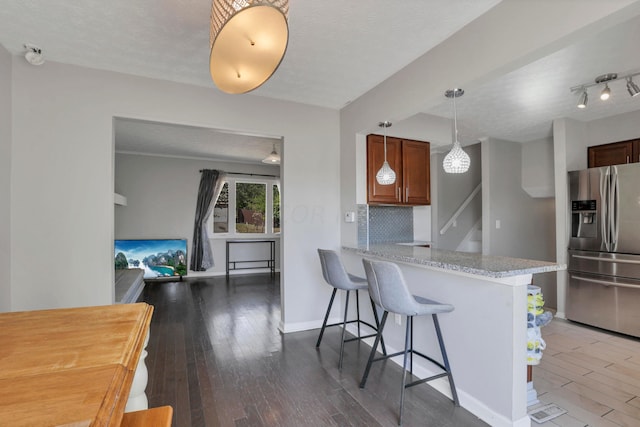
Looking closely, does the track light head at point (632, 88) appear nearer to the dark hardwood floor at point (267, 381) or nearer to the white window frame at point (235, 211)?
the dark hardwood floor at point (267, 381)

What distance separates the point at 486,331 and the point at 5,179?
139 inches

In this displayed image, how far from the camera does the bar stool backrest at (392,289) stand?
1930mm

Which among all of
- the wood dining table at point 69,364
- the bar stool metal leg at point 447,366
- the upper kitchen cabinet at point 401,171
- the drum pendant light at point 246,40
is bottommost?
Result: the bar stool metal leg at point 447,366

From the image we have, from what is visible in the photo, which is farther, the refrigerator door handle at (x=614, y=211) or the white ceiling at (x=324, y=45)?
the refrigerator door handle at (x=614, y=211)

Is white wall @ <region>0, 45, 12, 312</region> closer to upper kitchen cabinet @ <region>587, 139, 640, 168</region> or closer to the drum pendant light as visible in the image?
the drum pendant light

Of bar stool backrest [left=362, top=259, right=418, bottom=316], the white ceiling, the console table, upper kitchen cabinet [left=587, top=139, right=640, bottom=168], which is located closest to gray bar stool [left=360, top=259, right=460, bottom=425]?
bar stool backrest [left=362, top=259, right=418, bottom=316]

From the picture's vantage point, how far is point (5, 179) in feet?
7.59

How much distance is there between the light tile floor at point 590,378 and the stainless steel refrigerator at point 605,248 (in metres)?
0.26

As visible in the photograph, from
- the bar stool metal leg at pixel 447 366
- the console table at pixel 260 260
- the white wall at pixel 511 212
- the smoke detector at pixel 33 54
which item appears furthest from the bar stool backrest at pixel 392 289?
the console table at pixel 260 260

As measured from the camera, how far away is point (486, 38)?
191 centimetres

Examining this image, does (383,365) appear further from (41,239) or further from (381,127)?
(41,239)

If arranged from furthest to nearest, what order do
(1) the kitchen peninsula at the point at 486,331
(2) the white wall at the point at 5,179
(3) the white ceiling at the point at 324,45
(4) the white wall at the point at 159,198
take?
(4) the white wall at the point at 159,198 → (2) the white wall at the point at 5,179 → (3) the white ceiling at the point at 324,45 → (1) the kitchen peninsula at the point at 486,331

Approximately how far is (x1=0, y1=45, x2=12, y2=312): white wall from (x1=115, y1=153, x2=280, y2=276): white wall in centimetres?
392

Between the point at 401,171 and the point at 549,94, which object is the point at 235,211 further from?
the point at 549,94
